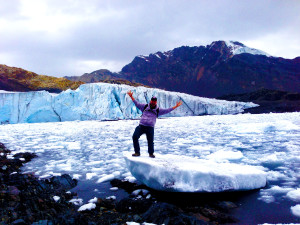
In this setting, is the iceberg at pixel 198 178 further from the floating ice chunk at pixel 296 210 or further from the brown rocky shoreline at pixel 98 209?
the floating ice chunk at pixel 296 210

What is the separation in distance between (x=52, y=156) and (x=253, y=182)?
617 centimetres

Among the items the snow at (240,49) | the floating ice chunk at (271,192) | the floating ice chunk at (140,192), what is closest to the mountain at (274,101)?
the floating ice chunk at (271,192)

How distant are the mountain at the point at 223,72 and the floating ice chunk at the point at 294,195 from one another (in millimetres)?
150319

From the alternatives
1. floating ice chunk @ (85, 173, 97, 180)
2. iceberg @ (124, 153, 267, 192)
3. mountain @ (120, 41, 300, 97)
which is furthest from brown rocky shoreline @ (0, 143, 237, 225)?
mountain @ (120, 41, 300, 97)

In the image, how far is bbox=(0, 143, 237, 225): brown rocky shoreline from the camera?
2875 mm

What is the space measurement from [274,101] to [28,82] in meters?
65.8

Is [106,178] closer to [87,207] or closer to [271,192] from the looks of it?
[87,207]

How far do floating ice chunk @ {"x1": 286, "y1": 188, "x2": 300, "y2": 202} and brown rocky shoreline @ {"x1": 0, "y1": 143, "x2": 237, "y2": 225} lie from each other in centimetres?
98

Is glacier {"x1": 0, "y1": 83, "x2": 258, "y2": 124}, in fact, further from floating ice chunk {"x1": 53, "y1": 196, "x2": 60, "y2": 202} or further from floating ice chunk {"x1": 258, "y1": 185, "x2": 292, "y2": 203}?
floating ice chunk {"x1": 258, "y1": 185, "x2": 292, "y2": 203}

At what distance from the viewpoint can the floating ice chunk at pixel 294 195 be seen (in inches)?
142

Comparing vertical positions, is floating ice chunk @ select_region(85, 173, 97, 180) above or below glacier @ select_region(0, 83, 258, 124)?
below

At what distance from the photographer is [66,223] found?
2.68 meters

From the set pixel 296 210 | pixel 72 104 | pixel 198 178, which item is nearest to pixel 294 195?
pixel 296 210

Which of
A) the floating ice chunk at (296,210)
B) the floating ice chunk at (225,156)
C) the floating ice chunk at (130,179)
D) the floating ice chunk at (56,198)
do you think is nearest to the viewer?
the floating ice chunk at (296,210)
